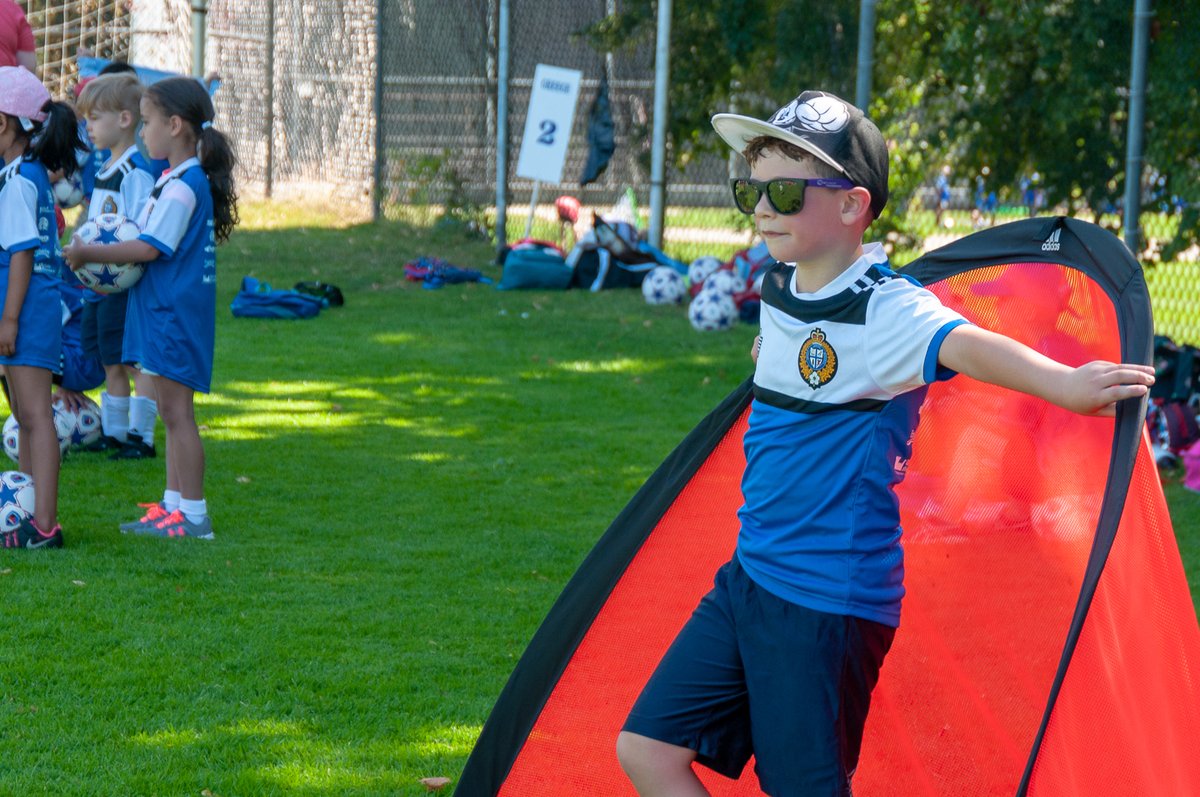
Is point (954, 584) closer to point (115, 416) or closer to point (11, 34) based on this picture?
point (115, 416)

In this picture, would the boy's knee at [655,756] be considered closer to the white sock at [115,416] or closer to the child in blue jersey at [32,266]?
the child in blue jersey at [32,266]

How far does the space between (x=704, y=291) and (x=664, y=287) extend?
1.01 metres

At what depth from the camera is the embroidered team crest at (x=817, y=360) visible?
281 centimetres

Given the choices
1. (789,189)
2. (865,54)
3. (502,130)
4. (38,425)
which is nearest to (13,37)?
(38,425)

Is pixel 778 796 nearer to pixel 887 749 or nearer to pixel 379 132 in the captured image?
pixel 887 749

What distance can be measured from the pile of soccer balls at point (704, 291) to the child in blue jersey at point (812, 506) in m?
9.16

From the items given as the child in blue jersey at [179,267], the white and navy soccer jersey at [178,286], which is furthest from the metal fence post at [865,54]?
the white and navy soccer jersey at [178,286]

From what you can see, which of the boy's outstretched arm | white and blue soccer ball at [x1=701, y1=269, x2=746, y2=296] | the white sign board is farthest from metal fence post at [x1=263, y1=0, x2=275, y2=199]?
the boy's outstretched arm

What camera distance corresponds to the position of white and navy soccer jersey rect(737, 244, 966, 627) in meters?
2.77

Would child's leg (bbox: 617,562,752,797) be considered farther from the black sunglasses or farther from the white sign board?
the white sign board

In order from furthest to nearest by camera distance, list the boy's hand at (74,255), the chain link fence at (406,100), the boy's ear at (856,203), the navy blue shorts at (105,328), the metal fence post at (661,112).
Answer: the chain link fence at (406,100)
the metal fence post at (661,112)
the navy blue shorts at (105,328)
the boy's hand at (74,255)
the boy's ear at (856,203)

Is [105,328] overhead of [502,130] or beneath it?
beneath

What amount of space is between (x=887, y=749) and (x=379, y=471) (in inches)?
170

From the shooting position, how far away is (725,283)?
12.5 meters
